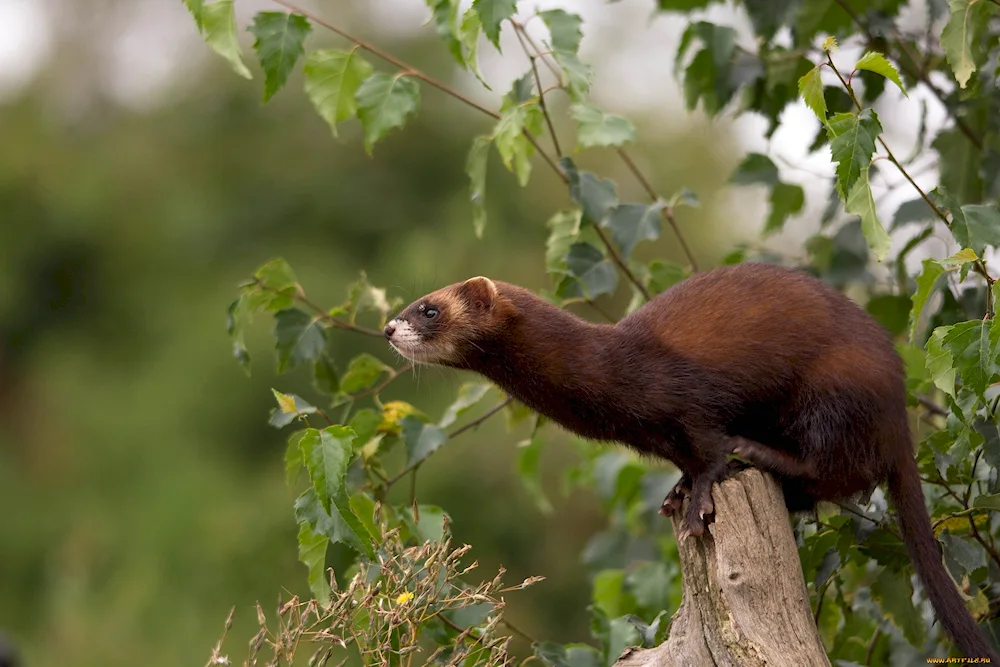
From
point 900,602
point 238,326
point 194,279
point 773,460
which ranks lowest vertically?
point 194,279

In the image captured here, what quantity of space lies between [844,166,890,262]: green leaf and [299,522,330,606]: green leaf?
1500mm

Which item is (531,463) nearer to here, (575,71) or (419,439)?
(419,439)

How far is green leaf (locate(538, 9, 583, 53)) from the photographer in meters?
3.19

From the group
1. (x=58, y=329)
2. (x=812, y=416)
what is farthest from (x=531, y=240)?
(x=812, y=416)

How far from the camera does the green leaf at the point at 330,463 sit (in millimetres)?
2553

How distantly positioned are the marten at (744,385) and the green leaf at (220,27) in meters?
1.02

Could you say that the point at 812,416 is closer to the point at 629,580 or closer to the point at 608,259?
the point at 608,259

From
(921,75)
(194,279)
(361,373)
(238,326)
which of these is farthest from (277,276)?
(194,279)

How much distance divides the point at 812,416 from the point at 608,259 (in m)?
0.94

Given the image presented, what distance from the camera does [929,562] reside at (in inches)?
115

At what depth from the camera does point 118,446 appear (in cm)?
1126

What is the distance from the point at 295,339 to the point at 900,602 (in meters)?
1.95

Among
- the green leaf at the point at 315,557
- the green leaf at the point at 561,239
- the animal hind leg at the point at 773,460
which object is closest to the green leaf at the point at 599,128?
the green leaf at the point at 561,239

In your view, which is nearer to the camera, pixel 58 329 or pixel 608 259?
pixel 608 259
